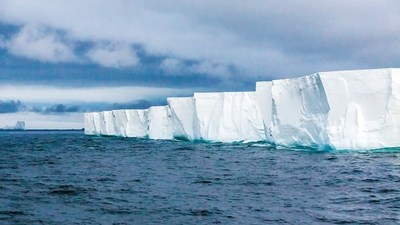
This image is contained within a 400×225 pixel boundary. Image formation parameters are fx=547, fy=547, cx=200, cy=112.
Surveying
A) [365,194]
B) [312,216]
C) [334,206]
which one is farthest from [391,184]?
[312,216]

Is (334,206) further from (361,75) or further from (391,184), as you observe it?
(361,75)

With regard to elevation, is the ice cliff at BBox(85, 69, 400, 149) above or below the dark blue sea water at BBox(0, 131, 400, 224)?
above

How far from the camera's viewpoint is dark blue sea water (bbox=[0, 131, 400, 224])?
31.1 ft

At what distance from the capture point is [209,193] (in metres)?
12.2

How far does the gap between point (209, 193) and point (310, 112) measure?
484 inches

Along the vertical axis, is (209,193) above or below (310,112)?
below

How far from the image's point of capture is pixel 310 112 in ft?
77.0

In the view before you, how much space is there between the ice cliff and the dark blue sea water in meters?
1.91

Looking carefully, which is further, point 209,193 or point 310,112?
point 310,112

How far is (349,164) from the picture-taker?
1761cm

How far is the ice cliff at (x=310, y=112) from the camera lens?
2083 cm

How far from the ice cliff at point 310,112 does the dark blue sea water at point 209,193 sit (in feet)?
6.27

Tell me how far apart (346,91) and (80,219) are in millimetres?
14650

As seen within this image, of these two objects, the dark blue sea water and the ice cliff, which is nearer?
the dark blue sea water
